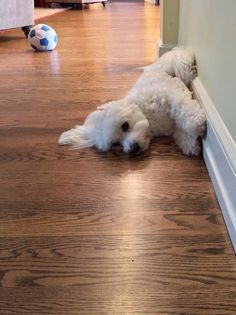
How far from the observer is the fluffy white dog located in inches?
45.9

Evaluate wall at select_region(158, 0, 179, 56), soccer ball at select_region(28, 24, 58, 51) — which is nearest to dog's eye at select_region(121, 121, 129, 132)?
wall at select_region(158, 0, 179, 56)

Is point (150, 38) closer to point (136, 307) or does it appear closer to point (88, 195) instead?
point (88, 195)

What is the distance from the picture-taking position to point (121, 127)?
1168mm

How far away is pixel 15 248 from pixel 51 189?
259 mm

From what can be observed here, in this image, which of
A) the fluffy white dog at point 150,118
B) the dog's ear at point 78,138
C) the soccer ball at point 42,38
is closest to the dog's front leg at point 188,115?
the fluffy white dog at point 150,118

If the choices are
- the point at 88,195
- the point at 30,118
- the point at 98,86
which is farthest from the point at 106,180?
the point at 98,86

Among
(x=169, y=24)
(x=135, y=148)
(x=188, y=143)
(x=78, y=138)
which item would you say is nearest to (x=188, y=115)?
(x=188, y=143)

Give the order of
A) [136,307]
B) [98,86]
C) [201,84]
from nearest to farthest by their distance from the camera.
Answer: [136,307]
[201,84]
[98,86]

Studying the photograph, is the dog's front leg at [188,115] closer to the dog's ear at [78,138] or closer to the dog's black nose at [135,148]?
the dog's black nose at [135,148]

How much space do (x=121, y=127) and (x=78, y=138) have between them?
0.22 m

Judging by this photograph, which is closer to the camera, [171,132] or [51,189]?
[51,189]

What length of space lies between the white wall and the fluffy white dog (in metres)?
0.09

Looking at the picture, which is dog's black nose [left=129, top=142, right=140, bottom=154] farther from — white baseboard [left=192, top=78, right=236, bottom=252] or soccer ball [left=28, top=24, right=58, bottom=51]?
soccer ball [left=28, top=24, right=58, bottom=51]

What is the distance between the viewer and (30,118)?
5.17 feet
